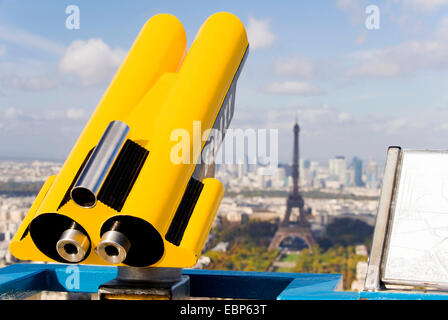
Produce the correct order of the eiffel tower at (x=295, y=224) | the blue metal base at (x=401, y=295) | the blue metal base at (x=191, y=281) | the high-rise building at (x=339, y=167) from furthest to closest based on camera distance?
1. the high-rise building at (x=339, y=167)
2. the eiffel tower at (x=295, y=224)
3. the blue metal base at (x=191, y=281)
4. the blue metal base at (x=401, y=295)

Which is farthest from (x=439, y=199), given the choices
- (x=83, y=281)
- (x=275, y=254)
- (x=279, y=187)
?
(x=279, y=187)

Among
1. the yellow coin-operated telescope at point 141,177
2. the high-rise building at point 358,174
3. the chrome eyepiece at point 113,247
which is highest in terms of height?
the yellow coin-operated telescope at point 141,177

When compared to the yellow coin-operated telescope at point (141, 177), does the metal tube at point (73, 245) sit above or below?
below

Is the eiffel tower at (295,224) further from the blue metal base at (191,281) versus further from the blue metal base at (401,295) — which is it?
the blue metal base at (401,295)

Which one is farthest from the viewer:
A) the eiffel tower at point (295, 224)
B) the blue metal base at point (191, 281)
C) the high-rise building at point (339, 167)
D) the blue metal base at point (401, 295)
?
the high-rise building at point (339, 167)

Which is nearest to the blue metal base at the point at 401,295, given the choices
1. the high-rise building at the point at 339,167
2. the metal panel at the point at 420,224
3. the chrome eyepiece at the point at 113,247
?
the metal panel at the point at 420,224

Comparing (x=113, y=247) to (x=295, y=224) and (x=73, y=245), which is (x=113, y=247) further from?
(x=295, y=224)

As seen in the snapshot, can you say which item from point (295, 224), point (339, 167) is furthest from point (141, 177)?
point (339, 167)

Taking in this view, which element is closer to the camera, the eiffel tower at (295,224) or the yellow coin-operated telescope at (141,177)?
the yellow coin-operated telescope at (141,177)
